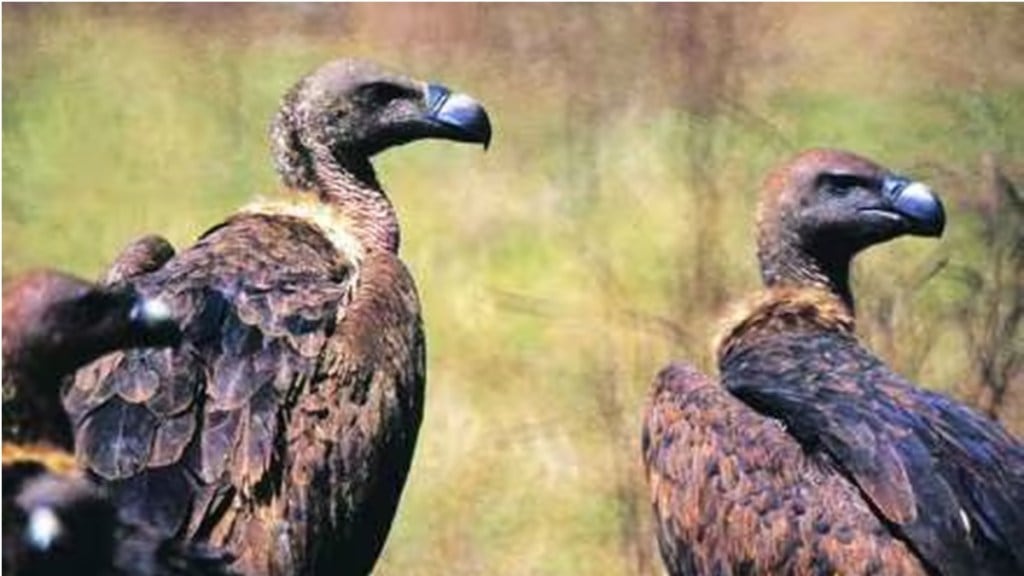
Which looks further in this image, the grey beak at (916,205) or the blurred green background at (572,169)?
the blurred green background at (572,169)

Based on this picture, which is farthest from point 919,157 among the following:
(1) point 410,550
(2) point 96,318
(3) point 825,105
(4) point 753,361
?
(2) point 96,318

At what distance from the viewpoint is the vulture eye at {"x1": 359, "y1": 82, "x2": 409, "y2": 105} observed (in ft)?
23.4

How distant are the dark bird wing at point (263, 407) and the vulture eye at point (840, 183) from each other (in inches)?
54.9

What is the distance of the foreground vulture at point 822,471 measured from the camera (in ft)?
19.7

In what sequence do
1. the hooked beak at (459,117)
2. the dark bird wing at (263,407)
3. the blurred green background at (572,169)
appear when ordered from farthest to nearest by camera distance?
the blurred green background at (572,169), the hooked beak at (459,117), the dark bird wing at (263,407)

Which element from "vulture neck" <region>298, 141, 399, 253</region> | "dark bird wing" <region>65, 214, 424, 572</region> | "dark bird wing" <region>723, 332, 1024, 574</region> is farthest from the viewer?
"vulture neck" <region>298, 141, 399, 253</region>

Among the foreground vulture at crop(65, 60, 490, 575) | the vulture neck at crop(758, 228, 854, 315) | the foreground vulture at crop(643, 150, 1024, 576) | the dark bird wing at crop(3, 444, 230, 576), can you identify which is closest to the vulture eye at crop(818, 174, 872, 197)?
the vulture neck at crop(758, 228, 854, 315)

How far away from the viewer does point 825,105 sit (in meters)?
9.30

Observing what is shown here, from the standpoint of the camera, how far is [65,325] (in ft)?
18.2

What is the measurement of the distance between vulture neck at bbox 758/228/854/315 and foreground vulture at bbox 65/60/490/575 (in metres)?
1.15

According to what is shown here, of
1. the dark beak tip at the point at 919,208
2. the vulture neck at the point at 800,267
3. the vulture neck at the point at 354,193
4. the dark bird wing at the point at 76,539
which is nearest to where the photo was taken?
the dark bird wing at the point at 76,539

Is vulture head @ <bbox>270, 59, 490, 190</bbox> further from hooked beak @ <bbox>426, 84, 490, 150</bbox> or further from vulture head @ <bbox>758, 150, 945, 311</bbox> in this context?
vulture head @ <bbox>758, 150, 945, 311</bbox>

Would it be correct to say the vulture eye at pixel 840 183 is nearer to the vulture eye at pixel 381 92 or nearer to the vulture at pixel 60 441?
the vulture eye at pixel 381 92

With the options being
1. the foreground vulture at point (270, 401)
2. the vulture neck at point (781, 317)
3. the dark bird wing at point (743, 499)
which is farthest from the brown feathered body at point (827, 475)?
the foreground vulture at point (270, 401)
